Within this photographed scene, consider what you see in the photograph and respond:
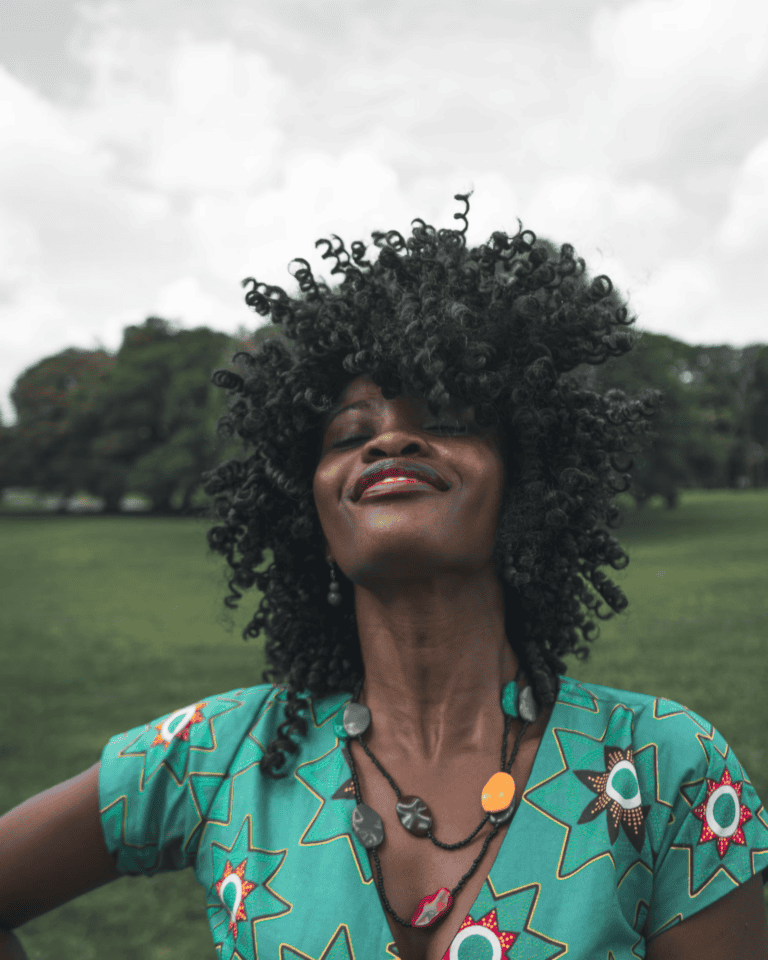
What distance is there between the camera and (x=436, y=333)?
2.13 m

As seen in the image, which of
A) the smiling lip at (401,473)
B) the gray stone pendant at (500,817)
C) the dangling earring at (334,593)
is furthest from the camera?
the dangling earring at (334,593)

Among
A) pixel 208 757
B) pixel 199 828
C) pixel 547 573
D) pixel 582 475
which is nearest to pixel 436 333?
pixel 582 475

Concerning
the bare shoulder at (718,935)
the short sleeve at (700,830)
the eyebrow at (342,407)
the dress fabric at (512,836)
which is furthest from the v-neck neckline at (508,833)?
the eyebrow at (342,407)

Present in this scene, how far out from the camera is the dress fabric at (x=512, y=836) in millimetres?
1701

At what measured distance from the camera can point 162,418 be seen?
43.0 metres

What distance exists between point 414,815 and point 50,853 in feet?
3.09

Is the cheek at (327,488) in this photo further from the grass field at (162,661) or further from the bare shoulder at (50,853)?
the bare shoulder at (50,853)

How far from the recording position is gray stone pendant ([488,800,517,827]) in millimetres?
1864

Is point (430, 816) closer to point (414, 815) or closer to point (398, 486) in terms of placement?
point (414, 815)

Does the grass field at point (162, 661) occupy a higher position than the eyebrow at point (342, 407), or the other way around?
the eyebrow at point (342, 407)

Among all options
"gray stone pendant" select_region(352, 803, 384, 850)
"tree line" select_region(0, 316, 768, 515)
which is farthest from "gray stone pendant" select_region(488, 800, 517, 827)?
"tree line" select_region(0, 316, 768, 515)

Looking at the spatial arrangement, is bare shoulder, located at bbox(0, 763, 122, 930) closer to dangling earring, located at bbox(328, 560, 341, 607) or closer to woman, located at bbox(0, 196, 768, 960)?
woman, located at bbox(0, 196, 768, 960)

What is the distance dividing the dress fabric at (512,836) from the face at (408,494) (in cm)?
49

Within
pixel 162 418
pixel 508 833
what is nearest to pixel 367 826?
pixel 508 833
